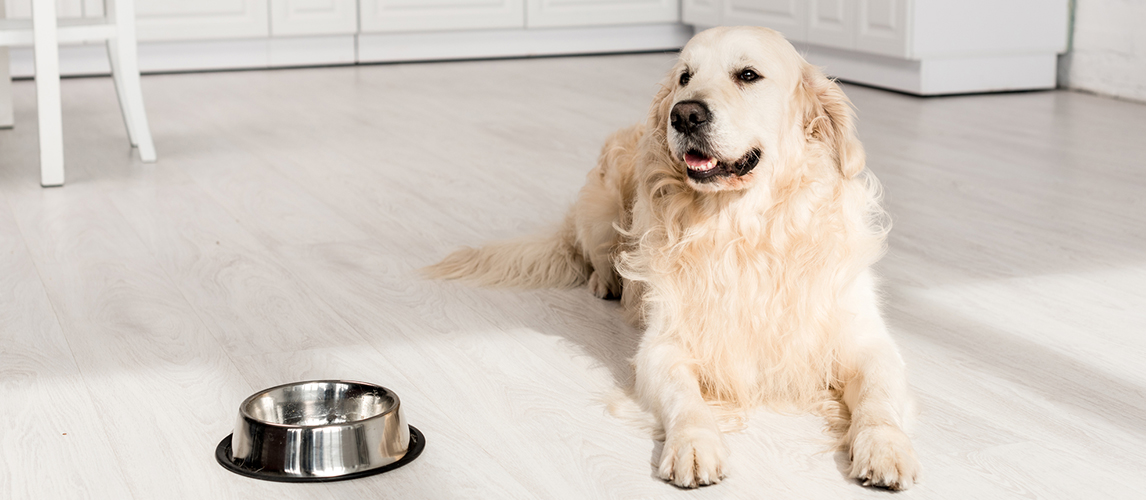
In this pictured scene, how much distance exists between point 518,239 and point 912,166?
1.58 meters

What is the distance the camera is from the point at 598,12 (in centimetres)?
657

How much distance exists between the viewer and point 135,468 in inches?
57.0

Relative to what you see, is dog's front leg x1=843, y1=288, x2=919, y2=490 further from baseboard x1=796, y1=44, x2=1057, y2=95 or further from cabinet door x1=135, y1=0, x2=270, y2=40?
cabinet door x1=135, y1=0, x2=270, y2=40

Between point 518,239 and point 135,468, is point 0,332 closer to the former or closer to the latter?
point 135,468

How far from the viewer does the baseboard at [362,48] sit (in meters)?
5.68

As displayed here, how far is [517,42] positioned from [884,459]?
214 inches

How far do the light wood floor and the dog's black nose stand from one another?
0.44 m

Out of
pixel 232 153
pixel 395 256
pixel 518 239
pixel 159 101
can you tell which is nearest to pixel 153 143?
pixel 232 153

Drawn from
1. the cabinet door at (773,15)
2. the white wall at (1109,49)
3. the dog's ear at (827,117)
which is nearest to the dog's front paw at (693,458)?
the dog's ear at (827,117)

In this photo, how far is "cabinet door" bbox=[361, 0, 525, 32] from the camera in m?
6.13

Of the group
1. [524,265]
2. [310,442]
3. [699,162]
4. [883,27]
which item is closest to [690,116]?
[699,162]

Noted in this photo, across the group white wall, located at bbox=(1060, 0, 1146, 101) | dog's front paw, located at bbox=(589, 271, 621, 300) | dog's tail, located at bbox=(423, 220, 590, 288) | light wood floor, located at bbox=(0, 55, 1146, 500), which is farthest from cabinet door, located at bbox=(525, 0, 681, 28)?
dog's front paw, located at bbox=(589, 271, 621, 300)

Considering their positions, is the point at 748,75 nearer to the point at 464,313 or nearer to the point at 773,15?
the point at 464,313

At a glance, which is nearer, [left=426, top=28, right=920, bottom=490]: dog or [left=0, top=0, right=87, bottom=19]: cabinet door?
[left=426, top=28, right=920, bottom=490]: dog
